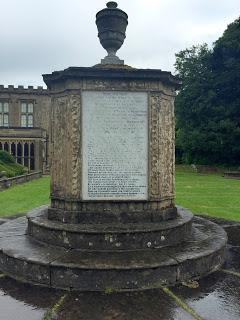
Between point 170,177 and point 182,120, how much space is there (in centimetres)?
3002

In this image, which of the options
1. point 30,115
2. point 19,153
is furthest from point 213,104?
point 30,115

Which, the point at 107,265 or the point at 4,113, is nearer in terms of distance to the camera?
the point at 107,265

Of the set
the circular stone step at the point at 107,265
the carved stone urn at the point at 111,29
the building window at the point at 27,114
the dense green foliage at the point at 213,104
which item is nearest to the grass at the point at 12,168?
the dense green foliage at the point at 213,104

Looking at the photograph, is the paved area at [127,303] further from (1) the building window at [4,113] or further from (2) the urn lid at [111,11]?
(1) the building window at [4,113]

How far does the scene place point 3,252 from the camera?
4984 millimetres

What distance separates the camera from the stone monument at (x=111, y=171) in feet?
16.8

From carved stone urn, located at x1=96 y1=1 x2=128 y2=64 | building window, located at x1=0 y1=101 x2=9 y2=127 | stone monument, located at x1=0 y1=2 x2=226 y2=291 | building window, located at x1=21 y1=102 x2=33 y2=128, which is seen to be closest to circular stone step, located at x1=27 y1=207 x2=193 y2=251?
stone monument, located at x1=0 y1=2 x2=226 y2=291

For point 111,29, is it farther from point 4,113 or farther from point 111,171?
point 4,113

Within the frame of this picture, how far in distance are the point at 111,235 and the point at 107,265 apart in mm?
691

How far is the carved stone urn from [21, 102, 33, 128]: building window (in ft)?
147

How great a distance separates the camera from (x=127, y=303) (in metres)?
3.95

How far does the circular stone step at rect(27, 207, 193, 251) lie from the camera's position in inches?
199

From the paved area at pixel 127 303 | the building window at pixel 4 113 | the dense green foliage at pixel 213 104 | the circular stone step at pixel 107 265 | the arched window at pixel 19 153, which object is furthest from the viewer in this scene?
the building window at pixel 4 113

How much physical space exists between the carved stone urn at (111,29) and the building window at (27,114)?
44.9 metres
